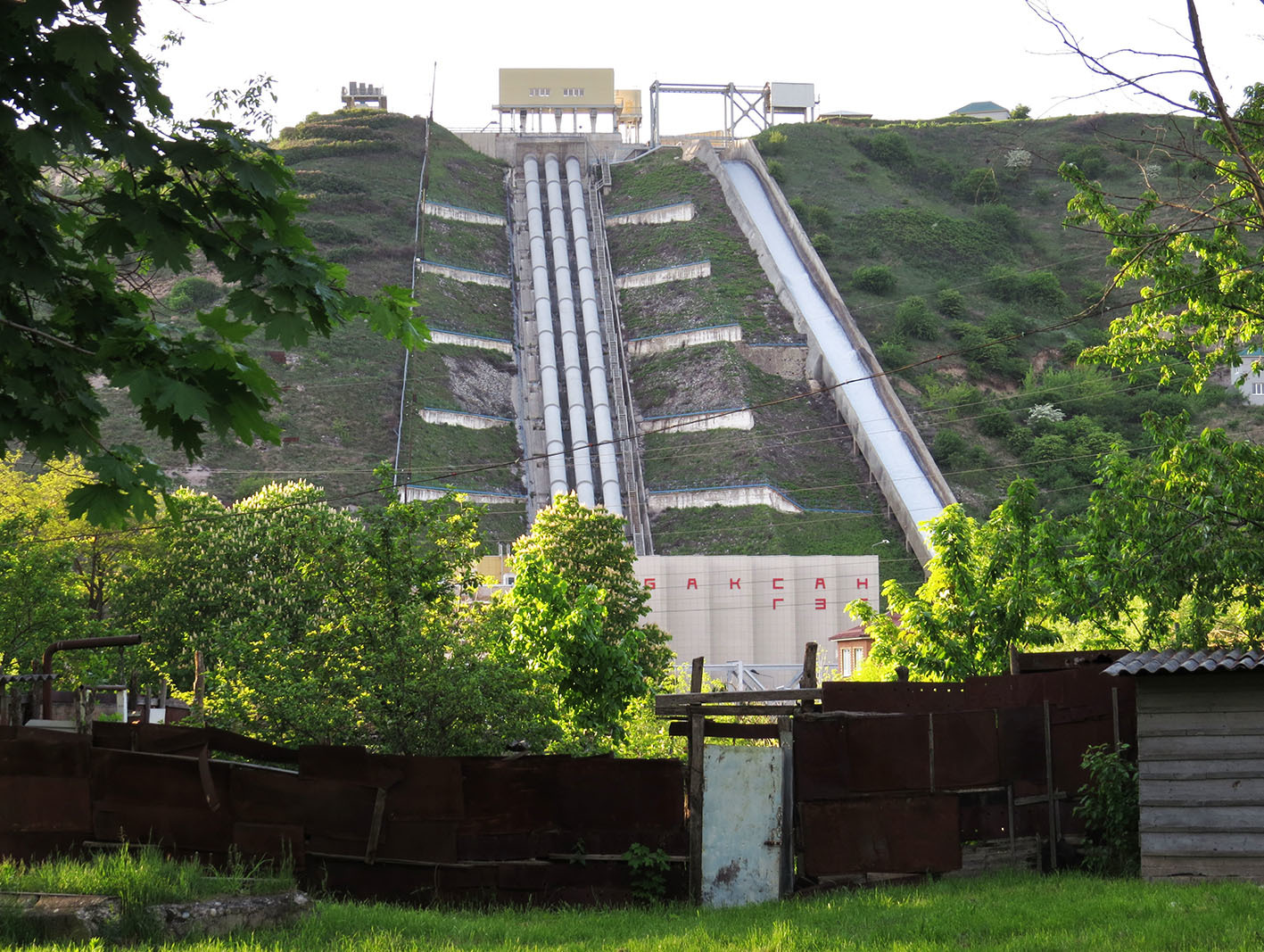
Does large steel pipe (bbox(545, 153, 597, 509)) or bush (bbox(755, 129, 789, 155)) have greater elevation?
bush (bbox(755, 129, 789, 155))

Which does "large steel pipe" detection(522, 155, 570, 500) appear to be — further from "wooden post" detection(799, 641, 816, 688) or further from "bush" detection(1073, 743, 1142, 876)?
"bush" detection(1073, 743, 1142, 876)

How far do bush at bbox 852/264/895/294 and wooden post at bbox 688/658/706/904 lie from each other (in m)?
71.2

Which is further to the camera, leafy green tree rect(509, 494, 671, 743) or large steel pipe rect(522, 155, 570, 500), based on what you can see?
large steel pipe rect(522, 155, 570, 500)

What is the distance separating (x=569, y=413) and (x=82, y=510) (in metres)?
63.0

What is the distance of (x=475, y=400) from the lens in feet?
237

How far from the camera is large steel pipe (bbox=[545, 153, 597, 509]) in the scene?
63562 mm

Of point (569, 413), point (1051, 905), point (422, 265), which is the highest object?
point (422, 265)

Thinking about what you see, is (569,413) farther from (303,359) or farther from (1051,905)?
(1051,905)

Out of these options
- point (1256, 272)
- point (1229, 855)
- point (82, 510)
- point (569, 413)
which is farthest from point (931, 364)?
point (82, 510)

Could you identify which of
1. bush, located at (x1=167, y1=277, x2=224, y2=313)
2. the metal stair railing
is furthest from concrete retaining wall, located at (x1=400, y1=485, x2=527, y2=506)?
bush, located at (x1=167, y1=277, x2=224, y2=313)

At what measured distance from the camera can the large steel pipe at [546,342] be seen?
6406 cm

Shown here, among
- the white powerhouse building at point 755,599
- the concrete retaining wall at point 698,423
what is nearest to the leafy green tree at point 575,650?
the white powerhouse building at point 755,599

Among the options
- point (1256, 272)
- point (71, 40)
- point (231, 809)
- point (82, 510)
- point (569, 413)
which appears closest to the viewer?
point (71, 40)

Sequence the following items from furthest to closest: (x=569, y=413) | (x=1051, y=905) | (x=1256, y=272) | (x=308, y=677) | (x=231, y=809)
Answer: (x=569, y=413) < (x=308, y=677) < (x=1256, y=272) < (x=231, y=809) < (x=1051, y=905)
